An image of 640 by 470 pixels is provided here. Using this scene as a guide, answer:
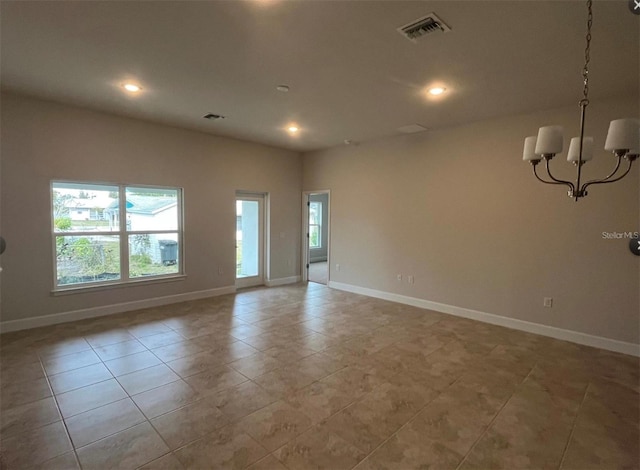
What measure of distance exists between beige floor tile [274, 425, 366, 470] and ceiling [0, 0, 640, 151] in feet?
9.73

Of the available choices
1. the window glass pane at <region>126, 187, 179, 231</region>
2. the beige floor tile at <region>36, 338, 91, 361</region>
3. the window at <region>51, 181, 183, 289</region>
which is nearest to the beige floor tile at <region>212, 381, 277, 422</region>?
the beige floor tile at <region>36, 338, 91, 361</region>

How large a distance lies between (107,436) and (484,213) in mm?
4925

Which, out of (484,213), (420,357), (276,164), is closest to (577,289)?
(484,213)

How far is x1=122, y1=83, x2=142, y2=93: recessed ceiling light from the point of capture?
3.66m

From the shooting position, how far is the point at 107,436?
226 centimetres

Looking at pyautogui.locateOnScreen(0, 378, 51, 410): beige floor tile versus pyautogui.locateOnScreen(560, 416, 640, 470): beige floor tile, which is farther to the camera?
pyautogui.locateOnScreen(0, 378, 51, 410): beige floor tile

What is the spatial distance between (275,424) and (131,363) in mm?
1852

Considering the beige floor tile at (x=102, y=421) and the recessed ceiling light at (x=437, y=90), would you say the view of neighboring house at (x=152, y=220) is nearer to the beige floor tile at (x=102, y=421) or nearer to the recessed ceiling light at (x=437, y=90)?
the beige floor tile at (x=102, y=421)

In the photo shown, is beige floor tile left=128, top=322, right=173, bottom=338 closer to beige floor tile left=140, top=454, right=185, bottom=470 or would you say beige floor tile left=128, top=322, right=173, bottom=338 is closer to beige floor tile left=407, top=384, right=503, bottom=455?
beige floor tile left=140, top=454, right=185, bottom=470

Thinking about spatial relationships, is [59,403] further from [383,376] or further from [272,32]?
[272,32]

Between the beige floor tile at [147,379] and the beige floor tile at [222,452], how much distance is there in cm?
97

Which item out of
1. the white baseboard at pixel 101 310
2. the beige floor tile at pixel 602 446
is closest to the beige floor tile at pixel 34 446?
the white baseboard at pixel 101 310

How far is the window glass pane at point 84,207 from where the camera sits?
14.8ft

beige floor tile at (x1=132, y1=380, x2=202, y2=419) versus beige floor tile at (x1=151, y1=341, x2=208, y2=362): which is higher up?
beige floor tile at (x1=151, y1=341, x2=208, y2=362)
